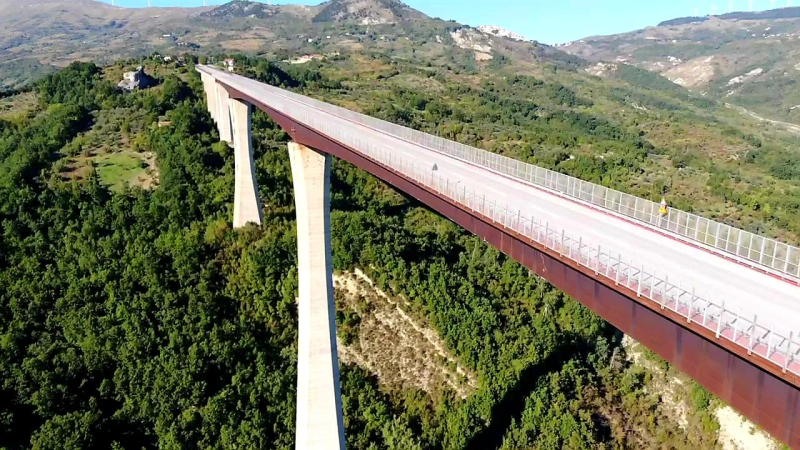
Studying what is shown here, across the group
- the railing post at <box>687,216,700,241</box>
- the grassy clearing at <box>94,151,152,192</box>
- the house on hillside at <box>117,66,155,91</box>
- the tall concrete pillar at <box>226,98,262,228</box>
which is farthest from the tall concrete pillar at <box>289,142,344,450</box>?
the house on hillside at <box>117,66,155,91</box>

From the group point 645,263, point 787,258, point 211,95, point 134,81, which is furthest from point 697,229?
point 134,81

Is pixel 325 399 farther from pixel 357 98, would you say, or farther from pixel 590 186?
pixel 357 98

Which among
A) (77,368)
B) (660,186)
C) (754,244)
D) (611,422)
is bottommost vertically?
(611,422)

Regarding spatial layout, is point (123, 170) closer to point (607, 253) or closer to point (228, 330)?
point (228, 330)

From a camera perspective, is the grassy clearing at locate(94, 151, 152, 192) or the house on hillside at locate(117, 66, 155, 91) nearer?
the grassy clearing at locate(94, 151, 152, 192)

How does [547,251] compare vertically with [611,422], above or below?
above

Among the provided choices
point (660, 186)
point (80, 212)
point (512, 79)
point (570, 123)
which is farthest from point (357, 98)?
point (512, 79)

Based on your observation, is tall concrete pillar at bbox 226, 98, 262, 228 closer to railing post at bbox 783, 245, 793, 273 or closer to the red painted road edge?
the red painted road edge
